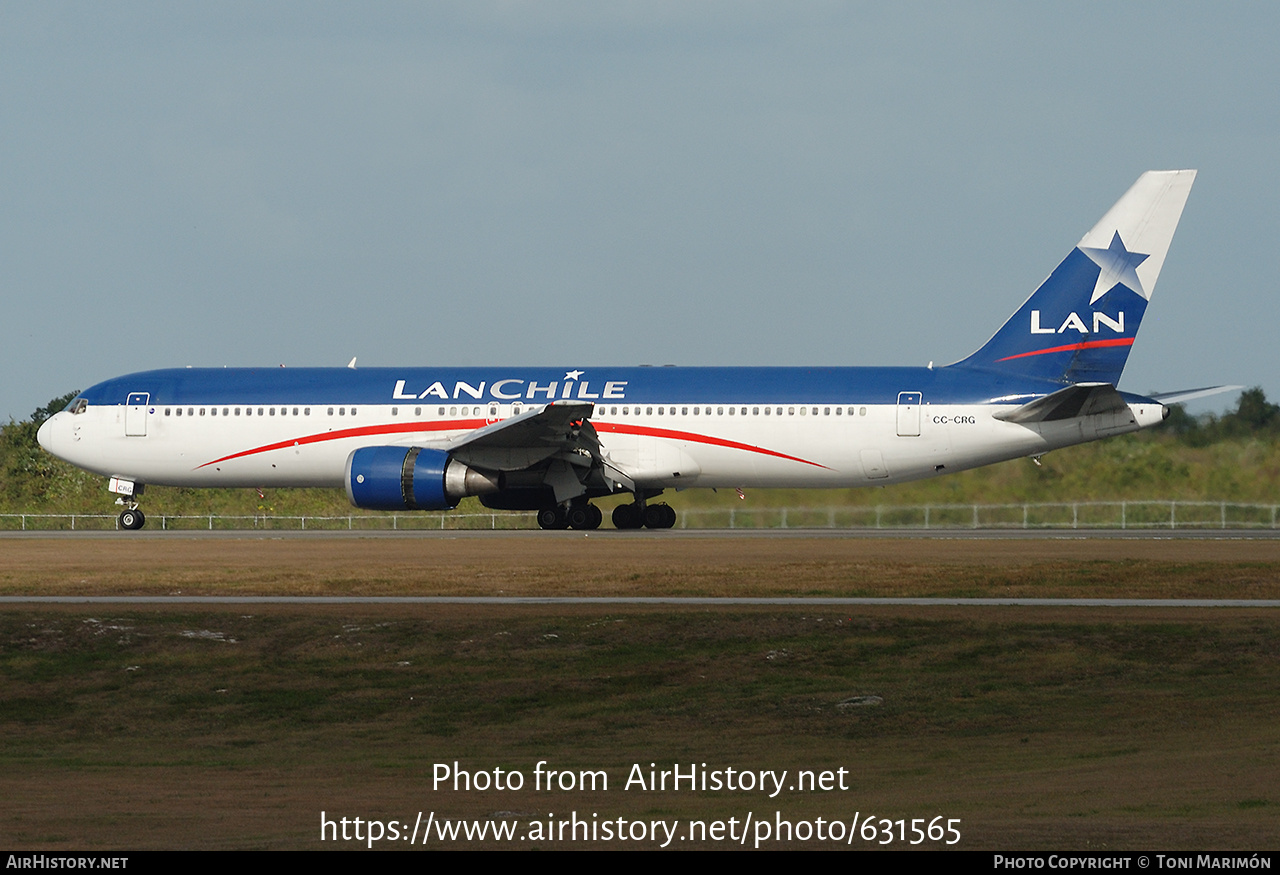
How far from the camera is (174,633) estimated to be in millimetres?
21953

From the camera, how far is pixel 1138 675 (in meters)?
19.7

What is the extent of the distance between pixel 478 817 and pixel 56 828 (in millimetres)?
3082

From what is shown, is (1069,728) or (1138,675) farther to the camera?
(1138,675)

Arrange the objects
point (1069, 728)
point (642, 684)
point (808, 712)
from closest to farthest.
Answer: point (1069, 728)
point (808, 712)
point (642, 684)

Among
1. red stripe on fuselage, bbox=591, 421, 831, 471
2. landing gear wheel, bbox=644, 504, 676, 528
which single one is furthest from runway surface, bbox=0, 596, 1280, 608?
landing gear wheel, bbox=644, 504, 676, 528

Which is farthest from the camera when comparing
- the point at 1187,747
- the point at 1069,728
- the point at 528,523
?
the point at 528,523

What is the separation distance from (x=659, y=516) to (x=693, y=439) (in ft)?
11.0

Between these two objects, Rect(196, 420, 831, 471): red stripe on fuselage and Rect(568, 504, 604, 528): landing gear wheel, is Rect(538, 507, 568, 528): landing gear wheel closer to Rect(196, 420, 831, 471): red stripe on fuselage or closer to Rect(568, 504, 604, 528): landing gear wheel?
Rect(568, 504, 604, 528): landing gear wheel

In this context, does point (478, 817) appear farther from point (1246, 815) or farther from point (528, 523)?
point (528, 523)

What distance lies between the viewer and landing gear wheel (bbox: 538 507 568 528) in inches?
1567

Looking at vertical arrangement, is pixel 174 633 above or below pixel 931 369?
below

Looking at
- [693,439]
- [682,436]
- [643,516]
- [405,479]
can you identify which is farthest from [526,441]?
[643,516]

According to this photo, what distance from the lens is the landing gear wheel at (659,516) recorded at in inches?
1603

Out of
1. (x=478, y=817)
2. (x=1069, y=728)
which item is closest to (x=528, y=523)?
(x=1069, y=728)
